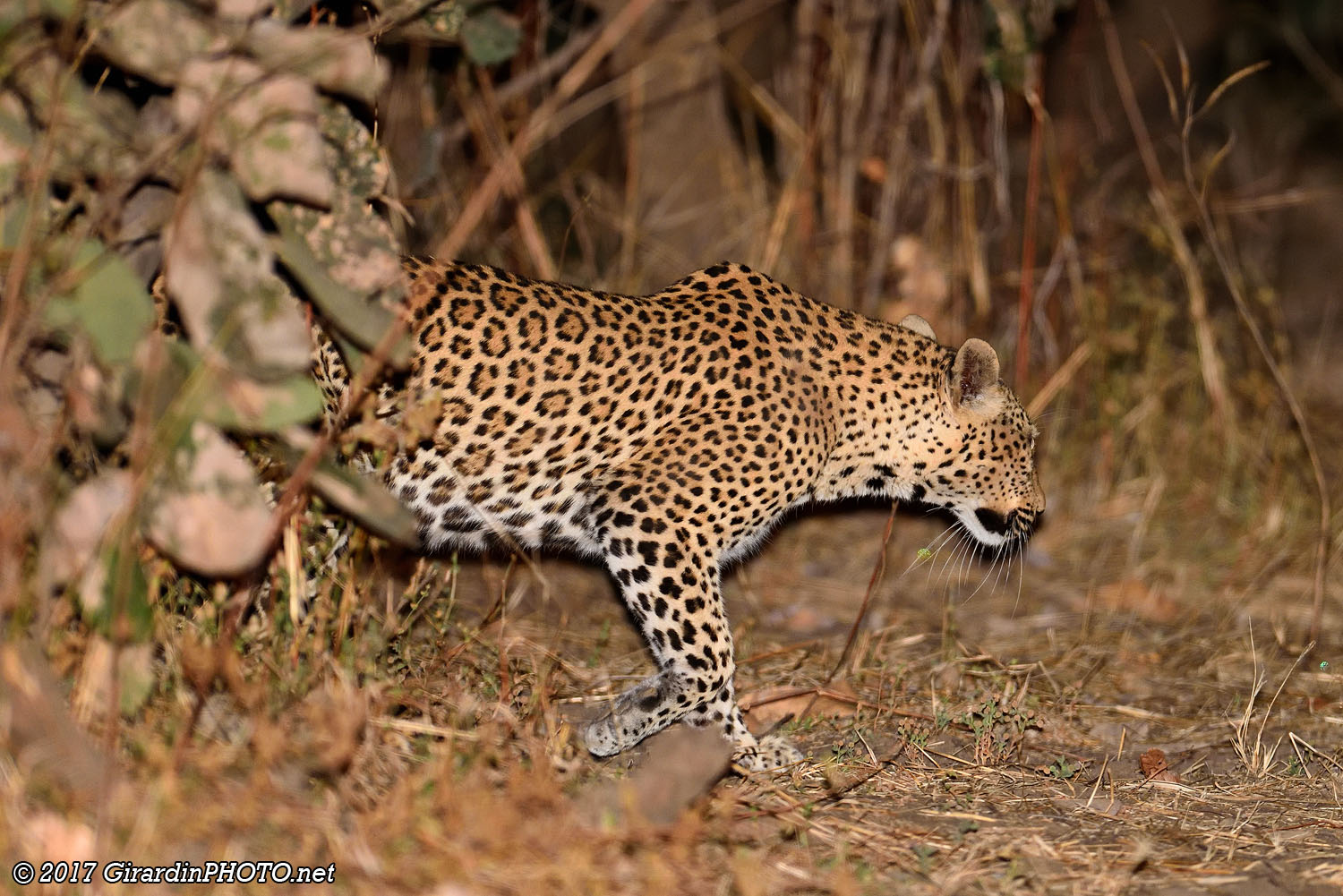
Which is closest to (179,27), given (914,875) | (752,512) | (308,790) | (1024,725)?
(308,790)

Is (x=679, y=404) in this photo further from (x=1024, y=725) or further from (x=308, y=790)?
(x=308, y=790)

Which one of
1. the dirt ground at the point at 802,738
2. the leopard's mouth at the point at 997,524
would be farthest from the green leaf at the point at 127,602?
the leopard's mouth at the point at 997,524

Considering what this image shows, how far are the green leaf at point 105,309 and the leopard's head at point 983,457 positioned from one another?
2946 millimetres

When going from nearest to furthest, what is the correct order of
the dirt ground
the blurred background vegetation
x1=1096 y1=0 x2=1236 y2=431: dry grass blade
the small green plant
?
the dirt ground → the blurred background vegetation → the small green plant → x1=1096 y1=0 x2=1236 y2=431: dry grass blade

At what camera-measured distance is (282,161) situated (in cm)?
376

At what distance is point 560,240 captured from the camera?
25.5 feet

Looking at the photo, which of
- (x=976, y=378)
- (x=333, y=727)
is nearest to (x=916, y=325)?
(x=976, y=378)

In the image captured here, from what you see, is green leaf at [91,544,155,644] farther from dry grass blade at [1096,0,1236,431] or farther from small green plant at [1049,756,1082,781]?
dry grass blade at [1096,0,1236,431]

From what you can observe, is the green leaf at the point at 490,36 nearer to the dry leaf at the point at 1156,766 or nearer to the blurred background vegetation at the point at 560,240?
the blurred background vegetation at the point at 560,240

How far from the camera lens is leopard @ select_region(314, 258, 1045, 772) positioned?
4789 mm

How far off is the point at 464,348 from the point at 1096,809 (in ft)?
8.12

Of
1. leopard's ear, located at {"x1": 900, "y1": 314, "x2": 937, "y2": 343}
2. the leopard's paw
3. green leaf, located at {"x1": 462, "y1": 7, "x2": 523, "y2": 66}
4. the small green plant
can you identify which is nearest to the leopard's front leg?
the leopard's paw

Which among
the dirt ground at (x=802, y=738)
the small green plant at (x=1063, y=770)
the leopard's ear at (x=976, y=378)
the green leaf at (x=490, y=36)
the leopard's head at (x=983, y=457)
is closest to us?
the dirt ground at (x=802, y=738)

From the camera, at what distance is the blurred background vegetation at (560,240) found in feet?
11.6
